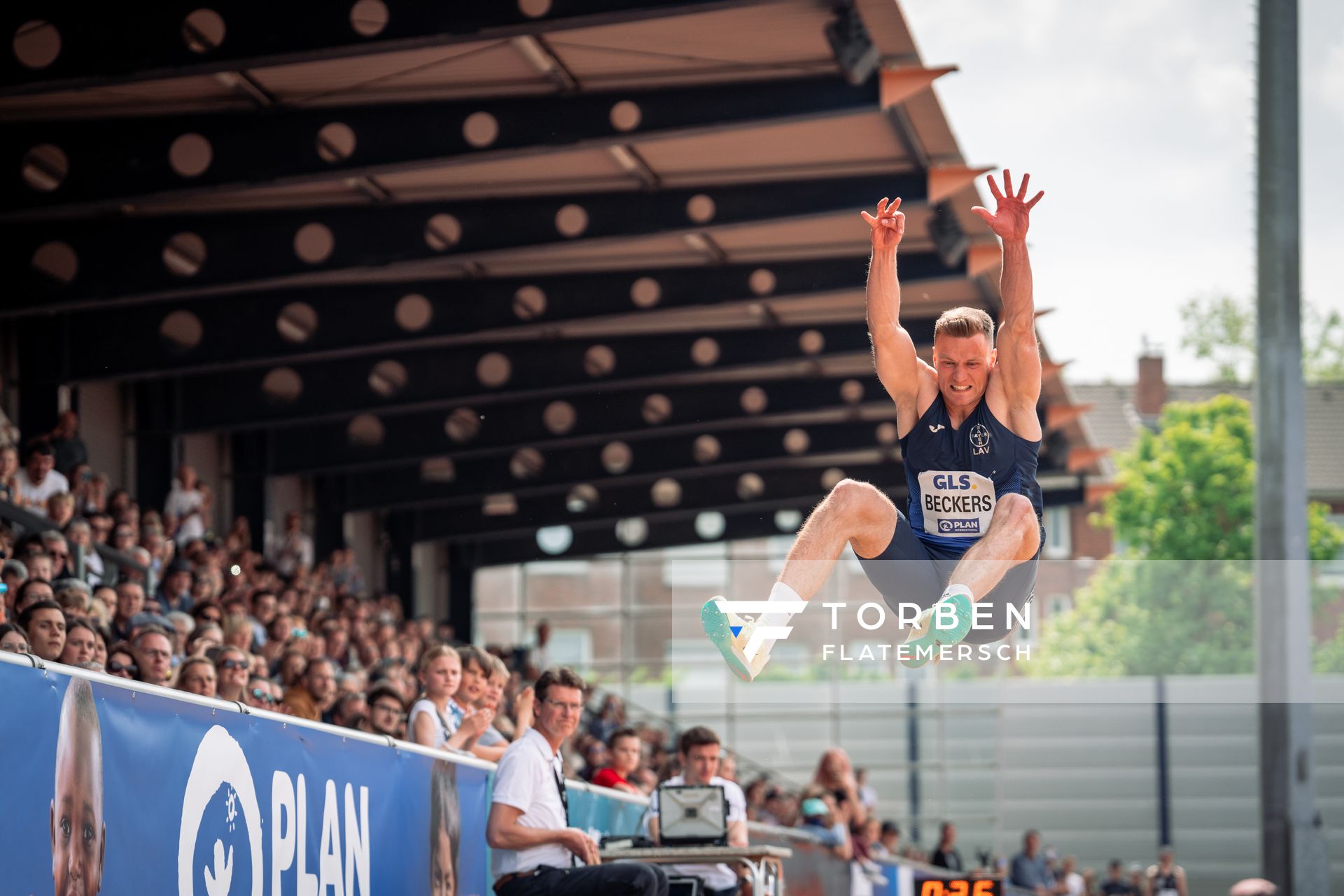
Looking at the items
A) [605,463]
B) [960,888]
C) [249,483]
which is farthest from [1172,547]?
[960,888]

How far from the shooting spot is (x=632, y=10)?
44.0 feet

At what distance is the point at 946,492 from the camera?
7.95 metres

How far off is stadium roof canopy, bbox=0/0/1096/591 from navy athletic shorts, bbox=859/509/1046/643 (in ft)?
22.1

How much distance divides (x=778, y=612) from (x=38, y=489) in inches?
379

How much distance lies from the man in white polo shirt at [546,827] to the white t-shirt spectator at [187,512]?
38.6 feet

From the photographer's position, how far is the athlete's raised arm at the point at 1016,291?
7508mm

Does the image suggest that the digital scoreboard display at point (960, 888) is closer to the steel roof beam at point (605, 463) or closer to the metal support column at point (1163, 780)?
the steel roof beam at point (605, 463)

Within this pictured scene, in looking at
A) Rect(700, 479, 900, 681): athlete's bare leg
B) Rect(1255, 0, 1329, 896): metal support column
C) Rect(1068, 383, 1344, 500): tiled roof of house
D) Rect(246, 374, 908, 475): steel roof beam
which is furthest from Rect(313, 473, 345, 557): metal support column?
Rect(1068, 383, 1344, 500): tiled roof of house

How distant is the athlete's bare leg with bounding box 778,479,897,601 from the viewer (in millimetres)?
7570

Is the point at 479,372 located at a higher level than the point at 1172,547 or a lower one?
higher

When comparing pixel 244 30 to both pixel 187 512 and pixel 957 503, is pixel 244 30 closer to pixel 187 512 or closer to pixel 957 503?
pixel 957 503

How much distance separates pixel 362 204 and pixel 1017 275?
12136 millimetres

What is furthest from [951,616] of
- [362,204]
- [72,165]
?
[362,204]

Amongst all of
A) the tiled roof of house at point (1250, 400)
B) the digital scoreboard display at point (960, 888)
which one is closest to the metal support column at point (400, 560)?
the digital scoreboard display at point (960, 888)
